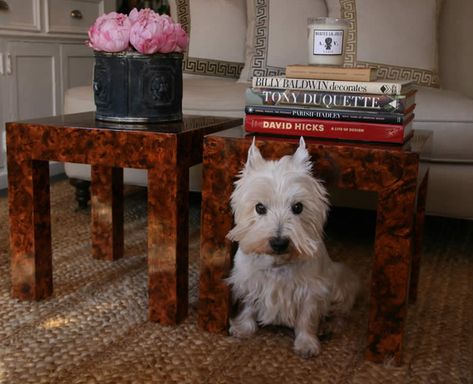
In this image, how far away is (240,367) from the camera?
3.65ft

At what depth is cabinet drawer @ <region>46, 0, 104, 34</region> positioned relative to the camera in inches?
105

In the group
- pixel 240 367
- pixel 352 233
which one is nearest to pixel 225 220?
pixel 240 367

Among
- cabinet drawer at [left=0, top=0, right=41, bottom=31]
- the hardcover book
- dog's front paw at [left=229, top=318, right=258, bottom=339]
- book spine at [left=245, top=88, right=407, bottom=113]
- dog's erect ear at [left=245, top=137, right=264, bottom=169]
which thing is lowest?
dog's front paw at [left=229, top=318, right=258, bottom=339]

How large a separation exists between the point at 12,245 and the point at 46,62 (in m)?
1.54

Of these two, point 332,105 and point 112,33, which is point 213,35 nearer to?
point 112,33

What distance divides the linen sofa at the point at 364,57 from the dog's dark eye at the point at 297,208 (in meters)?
0.79

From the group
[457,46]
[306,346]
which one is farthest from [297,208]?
[457,46]

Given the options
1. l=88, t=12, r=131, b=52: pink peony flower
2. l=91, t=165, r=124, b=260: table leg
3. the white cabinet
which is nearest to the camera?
l=88, t=12, r=131, b=52: pink peony flower

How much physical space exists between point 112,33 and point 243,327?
2.17 feet

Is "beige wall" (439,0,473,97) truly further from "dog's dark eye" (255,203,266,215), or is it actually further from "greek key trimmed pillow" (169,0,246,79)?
"dog's dark eye" (255,203,266,215)

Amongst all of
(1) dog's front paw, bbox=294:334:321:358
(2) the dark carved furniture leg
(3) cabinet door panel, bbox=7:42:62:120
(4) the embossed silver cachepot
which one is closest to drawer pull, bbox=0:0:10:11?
(3) cabinet door panel, bbox=7:42:62:120

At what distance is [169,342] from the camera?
120cm

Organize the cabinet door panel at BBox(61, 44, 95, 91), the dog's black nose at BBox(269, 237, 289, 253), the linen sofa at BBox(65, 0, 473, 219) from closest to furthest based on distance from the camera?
the dog's black nose at BBox(269, 237, 289, 253) < the linen sofa at BBox(65, 0, 473, 219) < the cabinet door panel at BBox(61, 44, 95, 91)

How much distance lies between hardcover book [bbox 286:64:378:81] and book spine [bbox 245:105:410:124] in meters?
0.06
